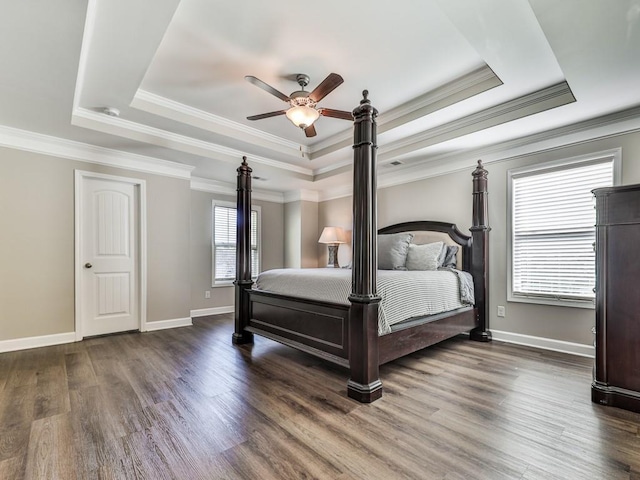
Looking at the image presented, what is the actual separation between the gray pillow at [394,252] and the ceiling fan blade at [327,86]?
2.03 m

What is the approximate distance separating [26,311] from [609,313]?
5366mm

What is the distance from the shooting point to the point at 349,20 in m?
2.24

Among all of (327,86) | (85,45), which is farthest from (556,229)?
(85,45)

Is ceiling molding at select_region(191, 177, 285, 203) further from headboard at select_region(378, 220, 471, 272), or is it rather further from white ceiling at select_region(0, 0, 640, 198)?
headboard at select_region(378, 220, 471, 272)

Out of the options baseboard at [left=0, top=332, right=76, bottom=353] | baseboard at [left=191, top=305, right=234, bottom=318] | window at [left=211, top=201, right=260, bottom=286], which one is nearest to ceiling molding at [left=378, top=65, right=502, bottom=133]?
window at [left=211, top=201, right=260, bottom=286]

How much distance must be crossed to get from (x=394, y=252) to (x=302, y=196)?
2690mm

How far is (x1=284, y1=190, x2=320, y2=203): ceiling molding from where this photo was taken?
6109mm

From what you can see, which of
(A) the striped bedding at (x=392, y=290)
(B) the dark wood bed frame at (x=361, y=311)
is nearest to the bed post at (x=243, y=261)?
(B) the dark wood bed frame at (x=361, y=311)

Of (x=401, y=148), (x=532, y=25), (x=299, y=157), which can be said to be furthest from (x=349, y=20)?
(x=299, y=157)

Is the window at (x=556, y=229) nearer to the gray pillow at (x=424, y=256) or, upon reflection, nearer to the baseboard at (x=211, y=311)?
the gray pillow at (x=424, y=256)

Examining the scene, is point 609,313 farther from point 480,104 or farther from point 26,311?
point 26,311

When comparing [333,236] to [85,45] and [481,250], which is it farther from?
[85,45]

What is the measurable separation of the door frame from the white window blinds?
4.69m

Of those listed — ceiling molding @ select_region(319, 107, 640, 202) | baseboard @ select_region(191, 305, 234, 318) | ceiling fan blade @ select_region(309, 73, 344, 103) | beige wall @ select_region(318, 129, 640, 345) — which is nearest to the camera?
ceiling fan blade @ select_region(309, 73, 344, 103)
